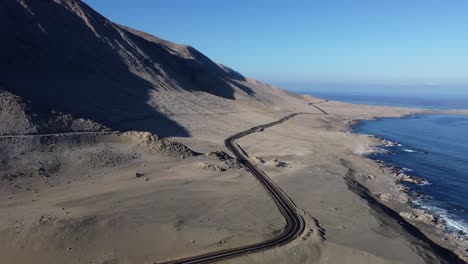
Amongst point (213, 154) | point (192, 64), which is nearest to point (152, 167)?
point (213, 154)

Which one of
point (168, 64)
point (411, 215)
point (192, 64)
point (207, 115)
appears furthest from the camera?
point (192, 64)

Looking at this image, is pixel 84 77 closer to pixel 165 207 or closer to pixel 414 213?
pixel 165 207

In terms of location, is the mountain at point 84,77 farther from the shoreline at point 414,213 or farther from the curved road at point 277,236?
the shoreline at point 414,213

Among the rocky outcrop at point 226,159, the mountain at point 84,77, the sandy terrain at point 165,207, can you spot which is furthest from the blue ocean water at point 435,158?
the mountain at point 84,77

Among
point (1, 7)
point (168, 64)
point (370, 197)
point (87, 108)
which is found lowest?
point (370, 197)

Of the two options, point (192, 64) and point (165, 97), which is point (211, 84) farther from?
point (165, 97)

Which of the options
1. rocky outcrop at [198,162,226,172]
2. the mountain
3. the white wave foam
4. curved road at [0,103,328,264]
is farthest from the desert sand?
the white wave foam

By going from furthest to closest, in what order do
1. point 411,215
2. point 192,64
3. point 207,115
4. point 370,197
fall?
point 192,64 < point 207,115 < point 370,197 < point 411,215

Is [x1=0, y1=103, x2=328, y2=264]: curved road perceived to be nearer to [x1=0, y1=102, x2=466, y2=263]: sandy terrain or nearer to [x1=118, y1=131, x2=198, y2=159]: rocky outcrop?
[x1=0, y1=102, x2=466, y2=263]: sandy terrain
